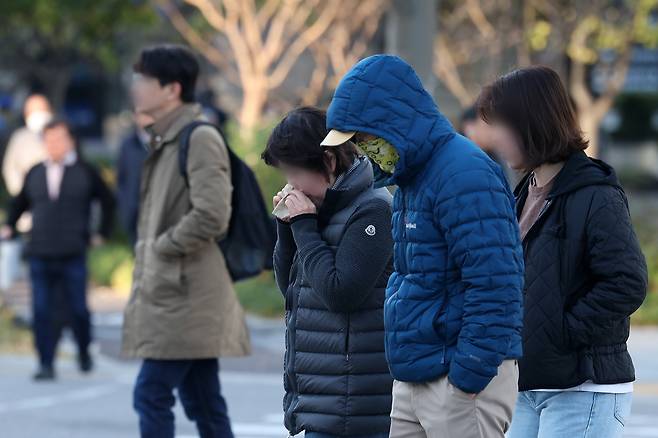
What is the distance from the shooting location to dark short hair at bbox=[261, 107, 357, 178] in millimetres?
4598

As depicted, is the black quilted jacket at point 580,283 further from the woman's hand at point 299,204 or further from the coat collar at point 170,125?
the coat collar at point 170,125

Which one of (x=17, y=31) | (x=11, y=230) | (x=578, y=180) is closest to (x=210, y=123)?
(x=578, y=180)

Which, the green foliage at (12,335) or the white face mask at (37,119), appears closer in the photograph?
the green foliage at (12,335)

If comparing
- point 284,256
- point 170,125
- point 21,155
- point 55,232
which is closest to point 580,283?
point 284,256

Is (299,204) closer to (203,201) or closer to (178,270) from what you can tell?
(203,201)

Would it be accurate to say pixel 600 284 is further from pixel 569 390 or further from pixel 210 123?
pixel 210 123

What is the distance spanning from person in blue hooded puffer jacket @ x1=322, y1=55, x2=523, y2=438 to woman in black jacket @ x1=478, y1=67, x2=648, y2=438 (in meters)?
0.34

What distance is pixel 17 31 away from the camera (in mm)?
26875

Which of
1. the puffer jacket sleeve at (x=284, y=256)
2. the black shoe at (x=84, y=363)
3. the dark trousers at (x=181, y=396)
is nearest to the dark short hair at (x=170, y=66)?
the dark trousers at (x=181, y=396)

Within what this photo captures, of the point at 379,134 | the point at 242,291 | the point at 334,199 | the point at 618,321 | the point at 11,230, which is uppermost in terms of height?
the point at 379,134

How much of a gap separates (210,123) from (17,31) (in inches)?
834

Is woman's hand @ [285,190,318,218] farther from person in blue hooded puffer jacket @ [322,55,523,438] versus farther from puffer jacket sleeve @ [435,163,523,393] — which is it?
puffer jacket sleeve @ [435,163,523,393]

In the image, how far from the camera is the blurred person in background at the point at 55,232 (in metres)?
11.1

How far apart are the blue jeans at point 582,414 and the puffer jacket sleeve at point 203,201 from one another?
2202 mm
